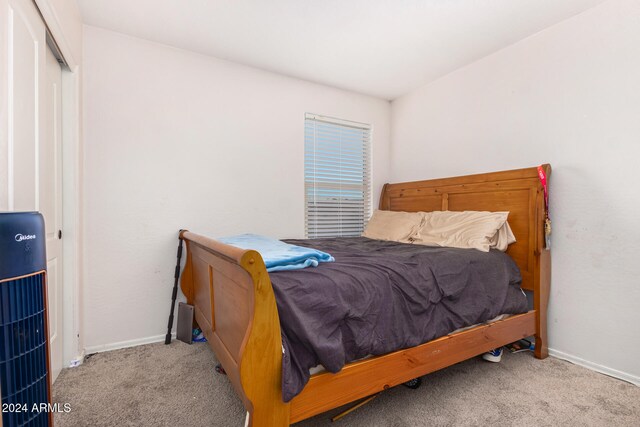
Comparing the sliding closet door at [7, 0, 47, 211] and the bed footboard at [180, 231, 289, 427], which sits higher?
the sliding closet door at [7, 0, 47, 211]

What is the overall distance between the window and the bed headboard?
2.57 ft

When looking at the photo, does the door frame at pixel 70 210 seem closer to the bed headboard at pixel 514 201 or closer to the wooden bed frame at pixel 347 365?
the wooden bed frame at pixel 347 365

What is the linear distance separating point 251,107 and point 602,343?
126 inches

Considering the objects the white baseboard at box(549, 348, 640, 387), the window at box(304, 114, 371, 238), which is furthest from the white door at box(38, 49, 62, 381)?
the white baseboard at box(549, 348, 640, 387)

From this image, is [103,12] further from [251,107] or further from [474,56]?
[474,56]

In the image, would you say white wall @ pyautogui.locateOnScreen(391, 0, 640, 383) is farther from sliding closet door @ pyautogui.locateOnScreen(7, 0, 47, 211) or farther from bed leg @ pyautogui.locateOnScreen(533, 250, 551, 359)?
sliding closet door @ pyautogui.locateOnScreen(7, 0, 47, 211)

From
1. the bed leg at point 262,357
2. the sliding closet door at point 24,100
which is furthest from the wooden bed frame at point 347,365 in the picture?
the sliding closet door at point 24,100

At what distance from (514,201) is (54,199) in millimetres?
3158

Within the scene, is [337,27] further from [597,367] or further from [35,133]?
[597,367]

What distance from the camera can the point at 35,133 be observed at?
1466 millimetres

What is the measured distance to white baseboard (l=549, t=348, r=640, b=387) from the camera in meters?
1.88

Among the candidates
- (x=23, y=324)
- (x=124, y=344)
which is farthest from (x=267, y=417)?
(x=124, y=344)

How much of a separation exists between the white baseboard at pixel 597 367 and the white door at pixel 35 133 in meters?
3.24

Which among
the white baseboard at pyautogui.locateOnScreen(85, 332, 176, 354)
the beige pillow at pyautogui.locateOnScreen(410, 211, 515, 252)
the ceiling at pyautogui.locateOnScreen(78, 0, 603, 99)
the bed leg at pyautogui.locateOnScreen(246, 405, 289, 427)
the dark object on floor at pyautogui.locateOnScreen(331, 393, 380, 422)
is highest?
the ceiling at pyautogui.locateOnScreen(78, 0, 603, 99)
